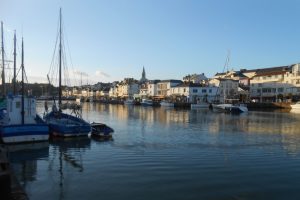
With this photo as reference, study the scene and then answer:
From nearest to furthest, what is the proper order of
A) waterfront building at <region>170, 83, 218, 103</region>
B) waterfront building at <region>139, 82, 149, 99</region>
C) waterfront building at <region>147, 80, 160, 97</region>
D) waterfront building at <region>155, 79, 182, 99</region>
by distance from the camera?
waterfront building at <region>170, 83, 218, 103</region>, waterfront building at <region>155, 79, 182, 99</region>, waterfront building at <region>147, 80, 160, 97</region>, waterfront building at <region>139, 82, 149, 99</region>

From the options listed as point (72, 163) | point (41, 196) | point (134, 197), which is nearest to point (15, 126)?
point (72, 163)

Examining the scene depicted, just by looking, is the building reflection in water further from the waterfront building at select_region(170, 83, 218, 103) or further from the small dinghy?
the waterfront building at select_region(170, 83, 218, 103)

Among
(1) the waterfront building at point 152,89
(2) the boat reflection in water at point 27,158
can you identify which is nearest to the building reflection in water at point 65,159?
(2) the boat reflection in water at point 27,158

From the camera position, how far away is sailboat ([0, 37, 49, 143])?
2888 centimetres

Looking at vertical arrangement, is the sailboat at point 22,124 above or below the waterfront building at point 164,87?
below

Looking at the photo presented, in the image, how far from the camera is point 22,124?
97.0 feet

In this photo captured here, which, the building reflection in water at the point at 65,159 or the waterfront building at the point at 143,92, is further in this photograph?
the waterfront building at the point at 143,92

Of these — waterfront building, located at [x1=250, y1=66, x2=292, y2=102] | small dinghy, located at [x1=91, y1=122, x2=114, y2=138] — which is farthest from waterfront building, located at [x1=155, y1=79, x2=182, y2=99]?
small dinghy, located at [x1=91, y1=122, x2=114, y2=138]

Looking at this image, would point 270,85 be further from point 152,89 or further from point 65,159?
point 65,159

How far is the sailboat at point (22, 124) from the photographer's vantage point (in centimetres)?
2888

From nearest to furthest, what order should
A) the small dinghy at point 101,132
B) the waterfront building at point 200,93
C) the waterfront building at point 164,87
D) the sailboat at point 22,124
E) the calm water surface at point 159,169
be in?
the calm water surface at point 159,169, the sailboat at point 22,124, the small dinghy at point 101,132, the waterfront building at point 200,93, the waterfront building at point 164,87

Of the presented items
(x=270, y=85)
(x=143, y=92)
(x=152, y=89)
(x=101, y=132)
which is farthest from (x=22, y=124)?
(x=143, y=92)

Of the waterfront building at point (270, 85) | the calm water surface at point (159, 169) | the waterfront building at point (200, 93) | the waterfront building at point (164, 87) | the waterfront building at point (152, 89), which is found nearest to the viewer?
the calm water surface at point (159, 169)

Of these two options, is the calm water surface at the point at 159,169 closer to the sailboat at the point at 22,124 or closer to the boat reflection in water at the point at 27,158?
the boat reflection in water at the point at 27,158
